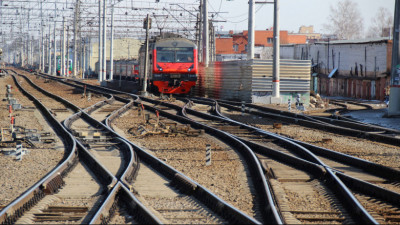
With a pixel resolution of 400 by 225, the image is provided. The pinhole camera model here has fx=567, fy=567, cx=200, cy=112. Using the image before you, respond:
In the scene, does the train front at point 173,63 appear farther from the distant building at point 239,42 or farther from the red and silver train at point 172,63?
the distant building at point 239,42

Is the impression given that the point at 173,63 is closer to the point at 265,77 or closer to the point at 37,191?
the point at 265,77

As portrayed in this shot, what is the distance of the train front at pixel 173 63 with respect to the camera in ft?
103

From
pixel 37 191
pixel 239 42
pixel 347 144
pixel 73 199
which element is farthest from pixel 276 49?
pixel 239 42

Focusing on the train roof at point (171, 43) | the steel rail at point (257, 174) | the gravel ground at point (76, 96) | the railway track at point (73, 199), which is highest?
the train roof at point (171, 43)

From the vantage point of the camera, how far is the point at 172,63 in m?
31.5

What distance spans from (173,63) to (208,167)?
21612 mm

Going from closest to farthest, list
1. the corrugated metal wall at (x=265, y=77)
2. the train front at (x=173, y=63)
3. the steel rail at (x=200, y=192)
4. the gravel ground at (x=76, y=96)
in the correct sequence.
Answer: the steel rail at (x=200, y=192), the gravel ground at (x=76, y=96), the corrugated metal wall at (x=265, y=77), the train front at (x=173, y=63)

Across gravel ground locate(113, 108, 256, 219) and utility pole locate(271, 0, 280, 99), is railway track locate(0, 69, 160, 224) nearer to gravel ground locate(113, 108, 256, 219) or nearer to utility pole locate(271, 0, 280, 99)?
gravel ground locate(113, 108, 256, 219)

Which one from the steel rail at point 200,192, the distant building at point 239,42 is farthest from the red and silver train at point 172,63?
the distant building at point 239,42

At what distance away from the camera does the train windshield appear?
104ft

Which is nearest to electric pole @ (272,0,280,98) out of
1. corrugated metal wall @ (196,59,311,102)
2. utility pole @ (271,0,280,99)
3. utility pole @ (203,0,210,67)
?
utility pole @ (271,0,280,99)

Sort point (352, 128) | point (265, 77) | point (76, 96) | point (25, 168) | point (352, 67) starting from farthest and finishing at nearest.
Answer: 1. point (352, 67)
2. point (76, 96)
3. point (265, 77)
4. point (352, 128)
5. point (25, 168)

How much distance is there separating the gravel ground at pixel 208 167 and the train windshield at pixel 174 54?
15294mm

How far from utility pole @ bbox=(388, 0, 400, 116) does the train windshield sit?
13896 mm
